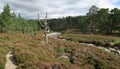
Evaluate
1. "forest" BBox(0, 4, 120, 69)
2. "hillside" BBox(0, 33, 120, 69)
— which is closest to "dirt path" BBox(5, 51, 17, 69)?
"forest" BBox(0, 4, 120, 69)

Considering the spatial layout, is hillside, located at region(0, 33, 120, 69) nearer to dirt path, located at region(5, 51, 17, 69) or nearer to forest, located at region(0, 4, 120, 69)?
forest, located at region(0, 4, 120, 69)

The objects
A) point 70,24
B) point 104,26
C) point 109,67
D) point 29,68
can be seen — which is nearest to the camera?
point 29,68

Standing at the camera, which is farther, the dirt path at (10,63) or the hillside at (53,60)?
the dirt path at (10,63)

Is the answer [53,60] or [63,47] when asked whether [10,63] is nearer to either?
[53,60]

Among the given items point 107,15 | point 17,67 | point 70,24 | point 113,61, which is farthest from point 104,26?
point 70,24

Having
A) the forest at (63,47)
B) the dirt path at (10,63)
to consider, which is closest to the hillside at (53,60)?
the forest at (63,47)

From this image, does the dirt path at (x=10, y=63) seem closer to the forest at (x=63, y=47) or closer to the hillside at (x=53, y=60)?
the forest at (x=63, y=47)

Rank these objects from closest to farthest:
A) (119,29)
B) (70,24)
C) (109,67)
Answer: (109,67), (119,29), (70,24)

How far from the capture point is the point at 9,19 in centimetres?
7788

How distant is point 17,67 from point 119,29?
72116 millimetres

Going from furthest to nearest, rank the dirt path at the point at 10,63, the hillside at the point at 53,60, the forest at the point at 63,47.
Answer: the forest at the point at 63,47, the dirt path at the point at 10,63, the hillside at the point at 53,60

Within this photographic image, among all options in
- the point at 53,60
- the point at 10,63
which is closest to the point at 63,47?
the point at 53,60

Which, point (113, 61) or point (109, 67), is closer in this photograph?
point (109, 67)

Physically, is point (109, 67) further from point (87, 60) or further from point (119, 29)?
point (119, 29)
